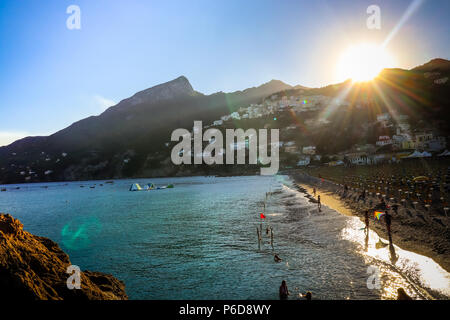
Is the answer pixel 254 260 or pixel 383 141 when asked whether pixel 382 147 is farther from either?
pixel 254 260

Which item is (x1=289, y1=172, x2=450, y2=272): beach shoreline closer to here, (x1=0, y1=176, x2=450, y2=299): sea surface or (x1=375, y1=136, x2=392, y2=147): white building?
(x1=0, y1=176, x2=450, y2=299): sea surface

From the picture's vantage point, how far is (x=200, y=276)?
1638 cm

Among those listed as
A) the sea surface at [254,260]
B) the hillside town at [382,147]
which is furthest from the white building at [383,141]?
the sea surface at [254,260]

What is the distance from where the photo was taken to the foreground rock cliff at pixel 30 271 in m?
7.62

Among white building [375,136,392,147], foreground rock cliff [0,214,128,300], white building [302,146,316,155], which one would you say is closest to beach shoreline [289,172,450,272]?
foreground rock cliff [0,214,128,300]

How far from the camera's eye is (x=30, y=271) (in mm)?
8570

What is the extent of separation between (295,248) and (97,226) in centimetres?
2966

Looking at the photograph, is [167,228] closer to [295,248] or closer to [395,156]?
[295,248]

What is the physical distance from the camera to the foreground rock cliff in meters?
7.62

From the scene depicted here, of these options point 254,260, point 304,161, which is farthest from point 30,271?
point 304,161

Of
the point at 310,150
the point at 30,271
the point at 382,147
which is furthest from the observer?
the point at 310,150

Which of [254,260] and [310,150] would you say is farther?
[310,150]

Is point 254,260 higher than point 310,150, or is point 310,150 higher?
point 310,150
